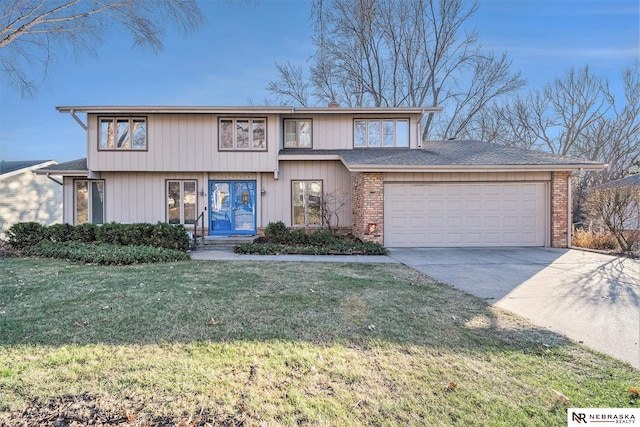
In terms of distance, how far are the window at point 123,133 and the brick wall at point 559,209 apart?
14.4 metres

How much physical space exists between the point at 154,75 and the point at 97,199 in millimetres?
5551

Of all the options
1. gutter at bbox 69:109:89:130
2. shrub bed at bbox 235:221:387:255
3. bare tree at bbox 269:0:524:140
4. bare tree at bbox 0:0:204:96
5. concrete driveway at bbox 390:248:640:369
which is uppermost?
bare tree at bbox 269:0:524:140

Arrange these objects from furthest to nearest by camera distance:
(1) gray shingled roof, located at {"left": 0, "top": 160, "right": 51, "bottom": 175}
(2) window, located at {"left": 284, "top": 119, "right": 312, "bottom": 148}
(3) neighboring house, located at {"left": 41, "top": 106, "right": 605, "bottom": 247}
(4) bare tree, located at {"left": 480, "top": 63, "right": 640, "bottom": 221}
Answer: (4) bare tree, located at {"left": 480, "top": 63, "right": 640, "bottom": 221}, (1) gray shingled roof, located at {"left": 0, "top": 160, "right": 51, "bottom": 175}, (2) window, located at {"left": 284, "top": 119, "right": 312, "bottom": 148}, (3) neighboring house, located at {"left": 41, "top": 106, "right": 605, "bottom": 247}

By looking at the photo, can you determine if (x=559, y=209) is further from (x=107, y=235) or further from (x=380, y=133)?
(x=107, y=235)

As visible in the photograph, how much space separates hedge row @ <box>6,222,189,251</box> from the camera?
9.34 m

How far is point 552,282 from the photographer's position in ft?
19.2

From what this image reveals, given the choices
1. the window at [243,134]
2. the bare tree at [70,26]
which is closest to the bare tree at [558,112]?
the window at [243,134]

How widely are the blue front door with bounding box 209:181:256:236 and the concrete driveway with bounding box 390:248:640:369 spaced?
5.79 metres

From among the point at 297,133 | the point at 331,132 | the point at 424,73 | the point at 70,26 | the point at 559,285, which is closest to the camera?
the point at 559,285

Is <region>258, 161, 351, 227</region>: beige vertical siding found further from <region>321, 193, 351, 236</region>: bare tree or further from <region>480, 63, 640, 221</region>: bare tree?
<region>480, 63, 640, 221</region>: bare tree

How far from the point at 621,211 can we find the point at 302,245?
9.82 metres

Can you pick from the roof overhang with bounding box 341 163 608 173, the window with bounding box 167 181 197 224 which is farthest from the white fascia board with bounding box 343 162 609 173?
the window with bounding box 167 181 197 224

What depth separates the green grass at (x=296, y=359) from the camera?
2.17 metres

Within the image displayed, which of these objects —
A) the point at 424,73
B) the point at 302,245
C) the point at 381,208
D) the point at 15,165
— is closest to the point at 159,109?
the point at 302,245
